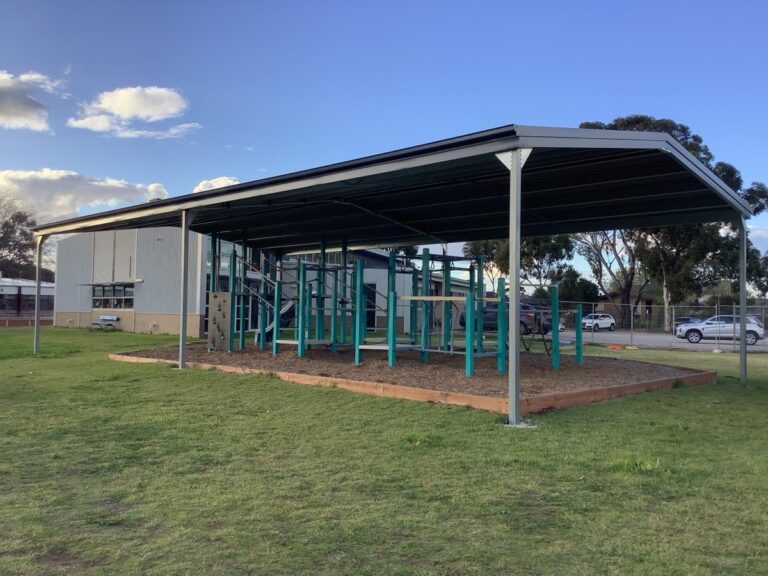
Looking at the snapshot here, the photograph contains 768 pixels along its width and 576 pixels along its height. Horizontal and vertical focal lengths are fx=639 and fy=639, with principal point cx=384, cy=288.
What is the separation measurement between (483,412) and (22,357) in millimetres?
12638

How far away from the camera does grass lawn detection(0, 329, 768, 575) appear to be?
3594 millimetres

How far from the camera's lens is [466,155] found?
7977mm

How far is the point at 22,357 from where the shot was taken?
50.9 ft

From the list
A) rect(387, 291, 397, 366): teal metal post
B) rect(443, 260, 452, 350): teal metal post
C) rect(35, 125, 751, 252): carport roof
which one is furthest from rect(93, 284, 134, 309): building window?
rect(387, 291, 397, 366): teal metal post

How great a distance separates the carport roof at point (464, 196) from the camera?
27.2 ft

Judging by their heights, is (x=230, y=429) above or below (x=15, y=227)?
below

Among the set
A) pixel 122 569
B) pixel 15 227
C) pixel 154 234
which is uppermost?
pixel 15 227

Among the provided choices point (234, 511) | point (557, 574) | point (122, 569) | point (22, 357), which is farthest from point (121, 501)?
point (22, 357)

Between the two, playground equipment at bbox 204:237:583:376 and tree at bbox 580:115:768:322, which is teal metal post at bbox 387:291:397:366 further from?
tree at bbox 580:115:768:322

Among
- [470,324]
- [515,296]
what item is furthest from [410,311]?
[515,296]

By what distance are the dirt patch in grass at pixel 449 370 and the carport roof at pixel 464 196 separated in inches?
120

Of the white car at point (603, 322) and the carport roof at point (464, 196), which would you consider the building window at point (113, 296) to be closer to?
the carport roof at point (464, 196)

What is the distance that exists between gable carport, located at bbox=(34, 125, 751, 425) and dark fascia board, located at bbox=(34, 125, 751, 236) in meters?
0.01

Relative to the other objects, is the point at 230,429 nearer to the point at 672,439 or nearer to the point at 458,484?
the point at 458,484
